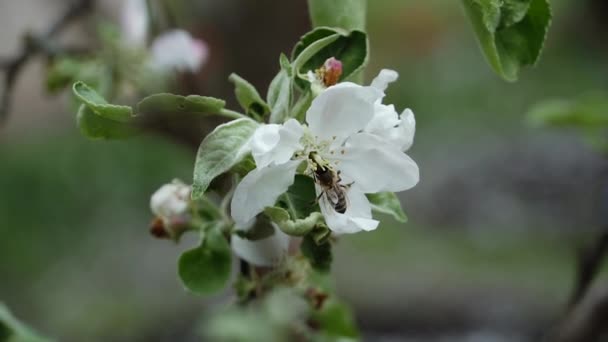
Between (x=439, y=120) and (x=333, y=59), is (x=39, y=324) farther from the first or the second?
(x=333, y=59)

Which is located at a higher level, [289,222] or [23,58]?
[23,58]

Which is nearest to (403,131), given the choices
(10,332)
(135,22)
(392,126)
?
(392,126)

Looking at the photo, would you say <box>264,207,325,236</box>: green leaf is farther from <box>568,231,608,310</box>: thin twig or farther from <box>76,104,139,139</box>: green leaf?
<box>568,231,608,310</box>: thin twig

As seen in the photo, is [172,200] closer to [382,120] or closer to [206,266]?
[206,266]

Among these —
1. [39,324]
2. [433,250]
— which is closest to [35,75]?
[39,324]

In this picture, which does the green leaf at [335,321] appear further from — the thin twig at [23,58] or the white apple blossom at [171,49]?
the thin twig at [23,58]

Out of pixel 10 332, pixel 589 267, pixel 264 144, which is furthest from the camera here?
pixel 589 267

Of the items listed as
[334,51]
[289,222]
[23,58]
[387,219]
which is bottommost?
[289,222]
